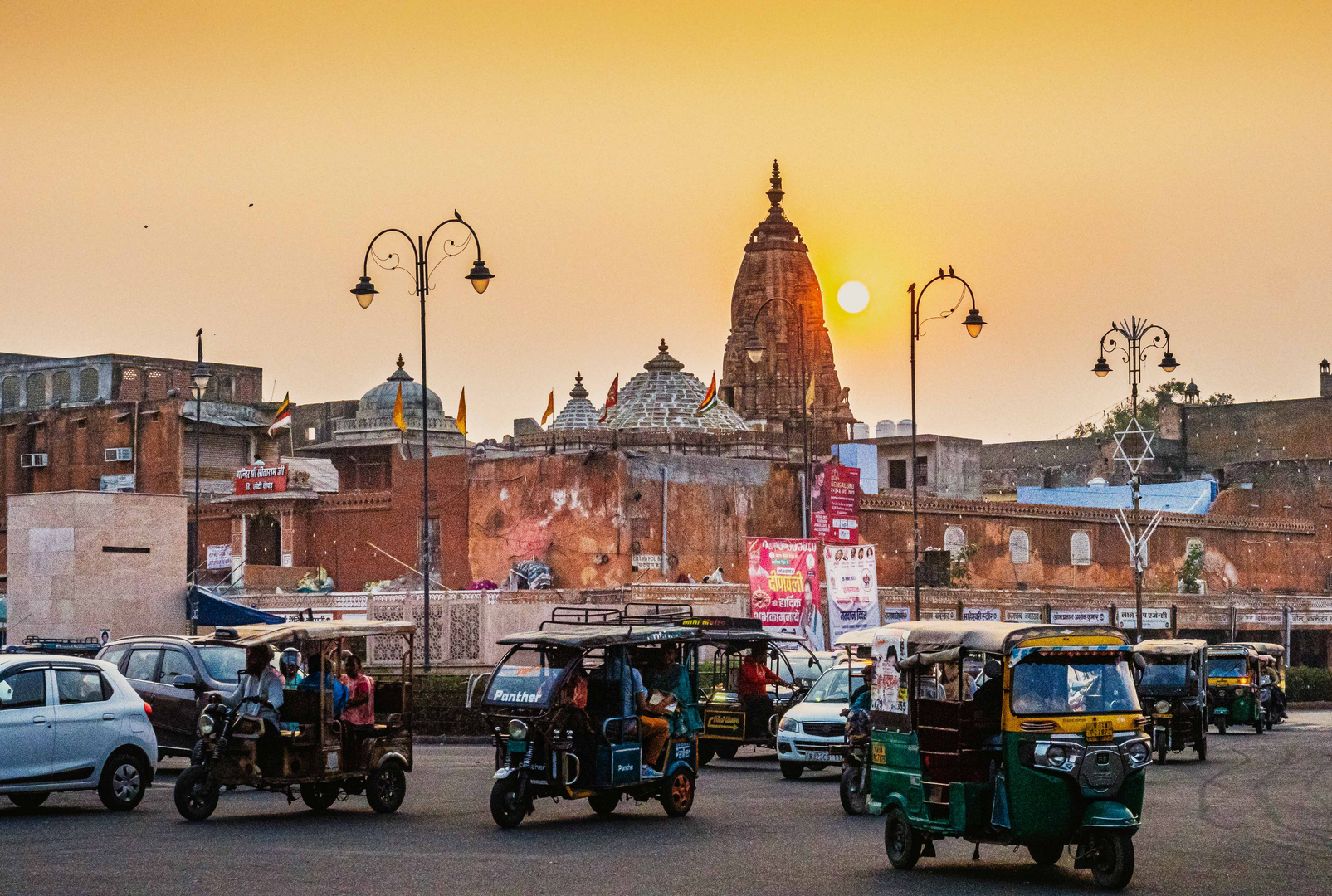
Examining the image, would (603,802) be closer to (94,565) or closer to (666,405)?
(94,565)

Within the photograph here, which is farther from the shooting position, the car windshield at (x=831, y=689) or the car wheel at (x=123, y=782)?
the car windshield at (x=831, y=689)

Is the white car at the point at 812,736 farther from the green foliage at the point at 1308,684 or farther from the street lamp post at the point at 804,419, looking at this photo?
the green foliage at the point at 1308,684

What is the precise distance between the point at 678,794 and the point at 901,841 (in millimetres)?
3892

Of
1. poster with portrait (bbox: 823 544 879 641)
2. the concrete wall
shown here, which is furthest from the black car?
poster with portrait (bbox: 823 544 879 641)

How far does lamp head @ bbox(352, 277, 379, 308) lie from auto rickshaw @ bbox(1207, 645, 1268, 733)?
16590 mm

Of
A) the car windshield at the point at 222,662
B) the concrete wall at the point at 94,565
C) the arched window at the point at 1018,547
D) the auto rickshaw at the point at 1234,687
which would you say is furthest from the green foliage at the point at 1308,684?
the car windshield at the point at 222,662

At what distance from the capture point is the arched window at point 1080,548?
183 feet

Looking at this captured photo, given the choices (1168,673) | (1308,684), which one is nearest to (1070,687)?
(1168,673)

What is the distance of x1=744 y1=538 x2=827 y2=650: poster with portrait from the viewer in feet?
111

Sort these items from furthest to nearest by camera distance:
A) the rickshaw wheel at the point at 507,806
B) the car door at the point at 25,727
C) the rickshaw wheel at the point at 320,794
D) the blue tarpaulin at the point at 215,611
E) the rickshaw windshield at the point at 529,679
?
1. the blue tarpaulin at the point at 215,611
2. the rickshaw wheel at the point at 320,794
3. the rickshaw windshield at the point at 529,679
4. the car door at the point at 25,727
5. the rickshaw wheel at the point at 507,806

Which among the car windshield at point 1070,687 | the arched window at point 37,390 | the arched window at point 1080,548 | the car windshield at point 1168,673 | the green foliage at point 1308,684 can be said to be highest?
the arched window at point 37,390

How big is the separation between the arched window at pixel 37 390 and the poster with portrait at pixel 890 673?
66.9 meters

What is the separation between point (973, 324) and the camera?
35.6m

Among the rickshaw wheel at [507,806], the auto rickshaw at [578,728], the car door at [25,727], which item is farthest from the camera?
the car door at [25,727]
